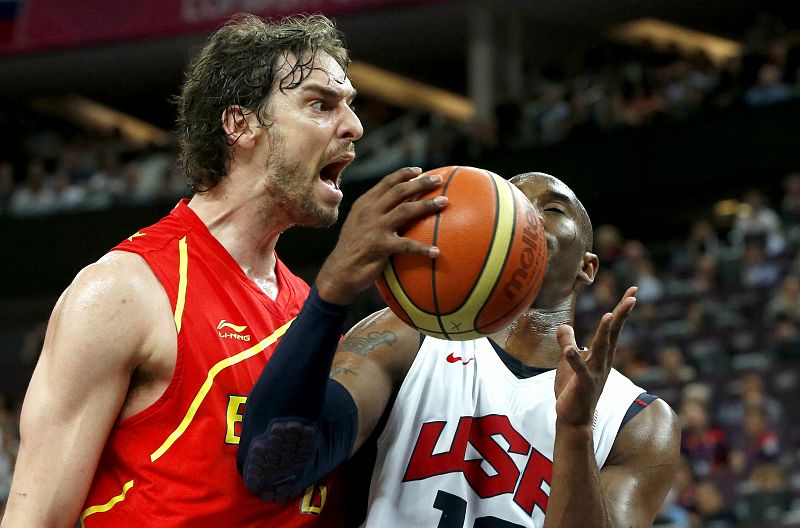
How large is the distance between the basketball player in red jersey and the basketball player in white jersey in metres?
0.17

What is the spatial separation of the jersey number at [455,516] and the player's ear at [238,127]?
1.20m

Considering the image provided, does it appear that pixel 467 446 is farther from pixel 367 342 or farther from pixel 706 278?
pixel 706 278

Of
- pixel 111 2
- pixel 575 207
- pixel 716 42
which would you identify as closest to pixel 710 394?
pixel 575 207

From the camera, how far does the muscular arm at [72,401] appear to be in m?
3.06

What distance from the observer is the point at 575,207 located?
149 inches

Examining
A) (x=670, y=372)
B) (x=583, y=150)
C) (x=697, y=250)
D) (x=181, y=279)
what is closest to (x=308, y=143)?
(x=181, y=279)

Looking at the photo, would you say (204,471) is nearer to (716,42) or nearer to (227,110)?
(227,110)

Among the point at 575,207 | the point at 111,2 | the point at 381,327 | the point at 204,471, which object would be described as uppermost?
the point at 575,207

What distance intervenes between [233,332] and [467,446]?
79 cm

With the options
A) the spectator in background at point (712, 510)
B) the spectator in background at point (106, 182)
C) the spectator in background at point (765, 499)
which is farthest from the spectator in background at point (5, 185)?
the spectator in background at point (765, 499)

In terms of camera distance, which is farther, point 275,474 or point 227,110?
point 227,110

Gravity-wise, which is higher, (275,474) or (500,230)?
(500,230)

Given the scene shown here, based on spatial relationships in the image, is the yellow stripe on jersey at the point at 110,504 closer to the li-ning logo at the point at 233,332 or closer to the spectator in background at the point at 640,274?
the li-ning logo at the point at 233,332

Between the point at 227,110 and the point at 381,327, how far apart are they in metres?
0.81
